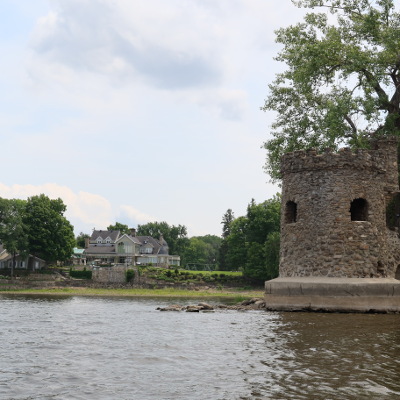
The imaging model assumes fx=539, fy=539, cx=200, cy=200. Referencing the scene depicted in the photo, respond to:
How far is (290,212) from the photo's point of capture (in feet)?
73.0

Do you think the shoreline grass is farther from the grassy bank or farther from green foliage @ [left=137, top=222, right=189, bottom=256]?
green foliage @ [left=137, top=222, right=189, bottom=256]

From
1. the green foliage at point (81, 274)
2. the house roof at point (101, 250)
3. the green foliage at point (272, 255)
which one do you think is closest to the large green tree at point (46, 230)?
the green foliage at point (81, 274)

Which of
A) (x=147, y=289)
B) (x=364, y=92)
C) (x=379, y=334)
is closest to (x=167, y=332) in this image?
(x=379, y=334)

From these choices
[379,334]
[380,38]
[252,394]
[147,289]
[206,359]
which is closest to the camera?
[252,394]

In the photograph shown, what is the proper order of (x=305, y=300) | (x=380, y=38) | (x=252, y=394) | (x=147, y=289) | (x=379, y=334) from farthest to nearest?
(x=147, y=289), (x=380, y=38), (x=305, y=300), (x=379, y=334), (x=252, y=394)

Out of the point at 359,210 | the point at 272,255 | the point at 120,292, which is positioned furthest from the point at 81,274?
the point at 359,210

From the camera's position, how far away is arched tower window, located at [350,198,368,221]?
20.9 m

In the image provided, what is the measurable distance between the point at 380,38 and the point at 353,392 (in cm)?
2156

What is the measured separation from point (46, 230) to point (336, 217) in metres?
56.8

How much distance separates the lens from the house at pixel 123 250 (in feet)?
330

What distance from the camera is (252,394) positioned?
25.5 feet

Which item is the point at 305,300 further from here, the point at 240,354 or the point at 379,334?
the point at 240,354

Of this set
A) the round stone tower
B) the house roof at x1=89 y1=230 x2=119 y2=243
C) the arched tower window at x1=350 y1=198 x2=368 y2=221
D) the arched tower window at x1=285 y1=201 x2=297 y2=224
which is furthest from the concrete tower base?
the house roof at x1=89 y1=230 x2=119 y2=243

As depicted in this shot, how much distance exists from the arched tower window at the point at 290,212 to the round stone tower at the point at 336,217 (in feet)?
1.62
